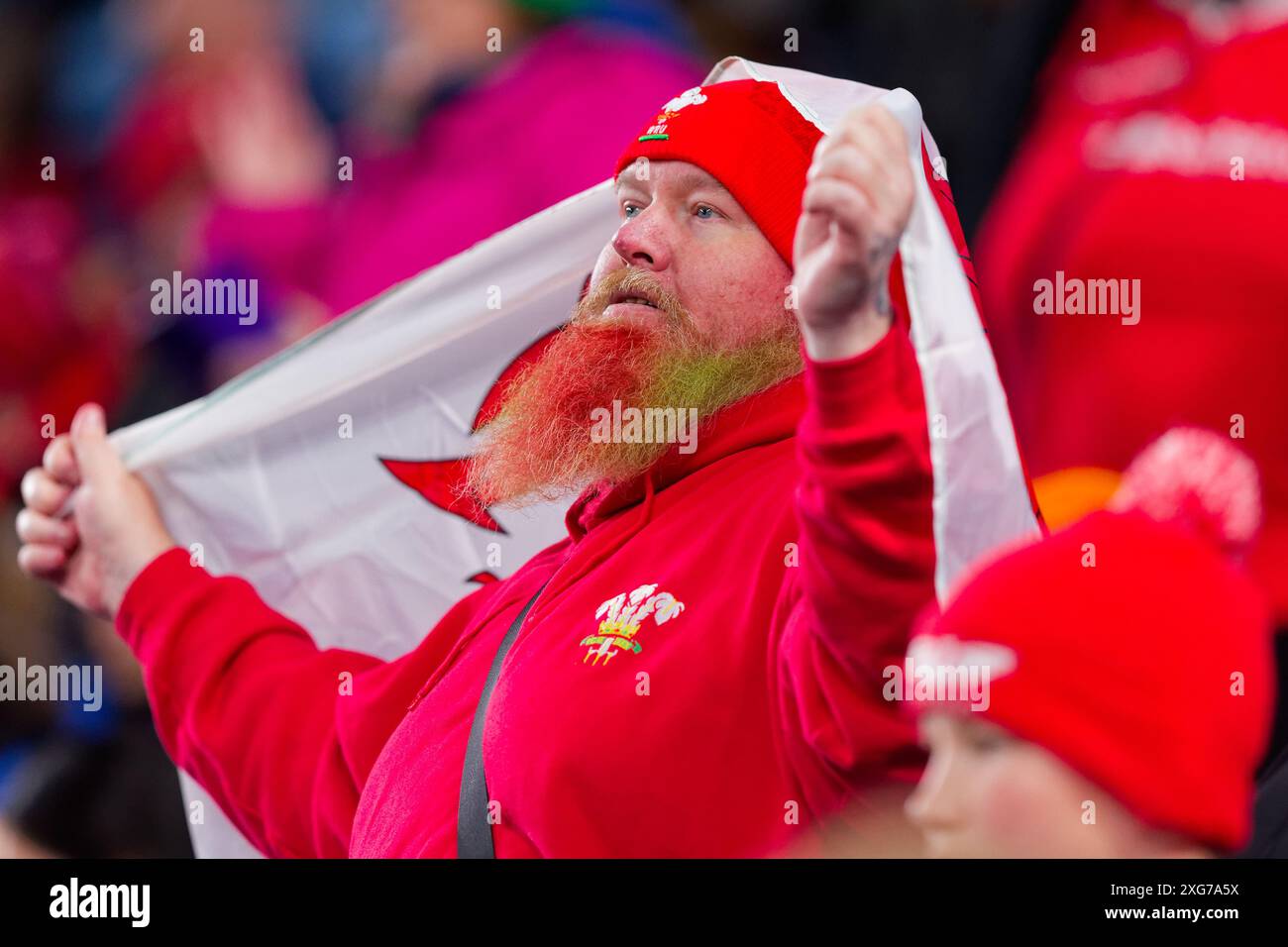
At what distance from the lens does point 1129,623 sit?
4.51 ft

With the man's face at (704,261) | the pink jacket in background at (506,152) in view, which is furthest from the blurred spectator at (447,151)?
the man's face at (704,261)

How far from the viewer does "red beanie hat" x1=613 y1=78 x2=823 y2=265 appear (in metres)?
2.38

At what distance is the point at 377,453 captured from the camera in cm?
296

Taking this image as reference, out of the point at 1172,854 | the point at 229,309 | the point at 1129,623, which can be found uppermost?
the point at 229,309

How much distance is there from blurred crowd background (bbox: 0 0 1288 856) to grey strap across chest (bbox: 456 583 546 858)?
0.71 m

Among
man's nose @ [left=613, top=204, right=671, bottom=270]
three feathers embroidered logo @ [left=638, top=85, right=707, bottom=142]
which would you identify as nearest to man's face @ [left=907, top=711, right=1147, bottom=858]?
man's nose @ [left=613, top=204, right=671, bottom=270]

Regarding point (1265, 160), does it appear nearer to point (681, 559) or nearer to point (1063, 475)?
point (1063, 475)

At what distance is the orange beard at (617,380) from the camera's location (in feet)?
7.55

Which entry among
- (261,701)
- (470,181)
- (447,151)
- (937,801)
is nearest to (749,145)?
(261,701)

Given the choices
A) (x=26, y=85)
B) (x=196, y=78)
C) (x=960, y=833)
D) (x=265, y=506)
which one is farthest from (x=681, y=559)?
(x=26, y=85)

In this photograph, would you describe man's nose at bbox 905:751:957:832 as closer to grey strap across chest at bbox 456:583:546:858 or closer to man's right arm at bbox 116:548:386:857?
grey strap across chest at bbox 456:583:546:858

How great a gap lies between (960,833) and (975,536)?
12.4 inches

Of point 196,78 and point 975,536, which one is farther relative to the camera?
point 196,78

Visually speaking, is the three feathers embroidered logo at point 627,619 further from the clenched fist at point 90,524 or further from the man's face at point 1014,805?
the clenched fist at point 90,524
